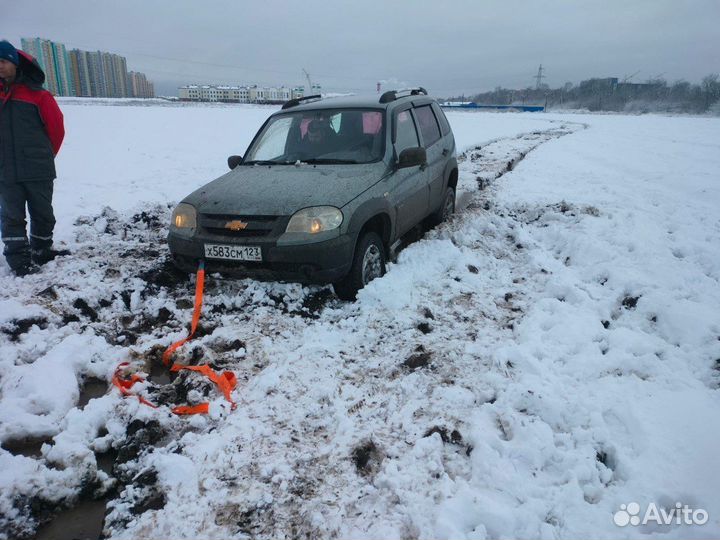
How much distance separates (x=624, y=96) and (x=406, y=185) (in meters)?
112

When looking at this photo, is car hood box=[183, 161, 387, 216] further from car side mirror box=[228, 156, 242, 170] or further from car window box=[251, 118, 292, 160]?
car side mirror box=[228, 156, 242, 170]

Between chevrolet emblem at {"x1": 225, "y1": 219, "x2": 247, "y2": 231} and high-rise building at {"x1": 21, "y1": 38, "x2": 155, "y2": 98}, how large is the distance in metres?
74.2

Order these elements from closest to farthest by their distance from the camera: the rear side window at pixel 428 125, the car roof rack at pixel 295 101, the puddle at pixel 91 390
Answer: the puddle at pixel 91 390 < the car roof rack at pixel 295 101 < the rear side window at pixel 428 125

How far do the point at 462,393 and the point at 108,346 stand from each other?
8.79 feet

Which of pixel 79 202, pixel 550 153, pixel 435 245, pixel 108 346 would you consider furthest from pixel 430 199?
pixel 550 153

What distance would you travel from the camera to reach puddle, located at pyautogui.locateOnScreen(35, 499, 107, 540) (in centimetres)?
207

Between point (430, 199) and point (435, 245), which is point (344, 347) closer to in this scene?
point (435, 245)

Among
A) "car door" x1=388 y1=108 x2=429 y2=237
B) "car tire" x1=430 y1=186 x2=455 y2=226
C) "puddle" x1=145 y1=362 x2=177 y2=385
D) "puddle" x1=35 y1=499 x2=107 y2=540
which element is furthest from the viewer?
"car tire" x1=430 y1=186 x2=455 y2=226

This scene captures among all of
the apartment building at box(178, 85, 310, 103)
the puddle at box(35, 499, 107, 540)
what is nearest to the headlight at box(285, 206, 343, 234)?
the puddle at box(35, 499, 107, 540)

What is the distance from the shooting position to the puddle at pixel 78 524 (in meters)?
2.07

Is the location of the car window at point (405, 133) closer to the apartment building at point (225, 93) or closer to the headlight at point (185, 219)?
the headlight at point (185, 219)

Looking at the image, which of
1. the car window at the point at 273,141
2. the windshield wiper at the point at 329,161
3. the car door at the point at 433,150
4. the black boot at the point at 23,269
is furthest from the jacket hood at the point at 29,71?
the car door at the point at 433,150

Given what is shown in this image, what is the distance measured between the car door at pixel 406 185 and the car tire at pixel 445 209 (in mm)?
614

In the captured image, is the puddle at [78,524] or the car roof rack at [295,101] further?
the car roof rack at [295,101]
